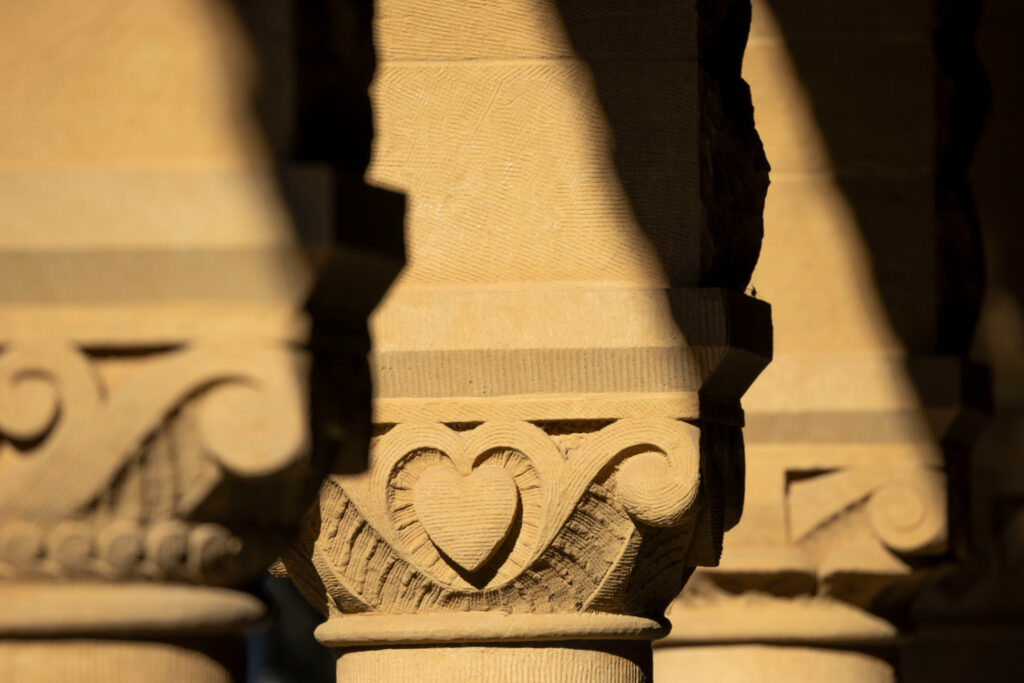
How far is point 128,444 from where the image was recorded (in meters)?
3.11

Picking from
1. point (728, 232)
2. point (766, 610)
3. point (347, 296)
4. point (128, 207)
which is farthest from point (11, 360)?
point (766, 610)

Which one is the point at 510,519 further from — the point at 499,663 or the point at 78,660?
the point at 78,660

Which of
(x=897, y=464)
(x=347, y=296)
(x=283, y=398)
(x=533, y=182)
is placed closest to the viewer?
(x=283, y=398)

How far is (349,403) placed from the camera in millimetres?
3348

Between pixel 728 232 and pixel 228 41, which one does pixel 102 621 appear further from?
Result: pixel 728 232

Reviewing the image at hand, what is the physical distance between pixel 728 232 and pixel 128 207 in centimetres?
287

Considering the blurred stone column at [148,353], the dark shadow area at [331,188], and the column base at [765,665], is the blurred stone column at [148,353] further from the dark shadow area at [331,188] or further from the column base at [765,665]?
Result: the column base at [765,665]

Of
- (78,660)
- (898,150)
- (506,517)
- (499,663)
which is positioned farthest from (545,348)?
(898,150)

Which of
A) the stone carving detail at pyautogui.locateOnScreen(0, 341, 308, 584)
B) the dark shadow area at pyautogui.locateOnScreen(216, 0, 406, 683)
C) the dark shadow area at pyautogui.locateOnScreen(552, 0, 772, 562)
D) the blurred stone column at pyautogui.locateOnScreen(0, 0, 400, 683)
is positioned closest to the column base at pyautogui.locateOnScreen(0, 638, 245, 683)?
the blurred stone column at pyautogui.locateOnScreen(0, 0, 400, 683)

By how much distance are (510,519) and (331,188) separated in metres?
2.37

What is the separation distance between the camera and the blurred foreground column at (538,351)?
5336 mm

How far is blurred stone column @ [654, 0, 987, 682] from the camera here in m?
7.80

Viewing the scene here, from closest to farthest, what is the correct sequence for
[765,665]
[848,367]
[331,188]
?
1. [331,188]
2. [765,665]
3. [848,367]

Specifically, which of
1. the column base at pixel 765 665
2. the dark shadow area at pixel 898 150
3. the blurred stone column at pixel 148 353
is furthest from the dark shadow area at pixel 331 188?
the dark shadow area at pixel 898 150
